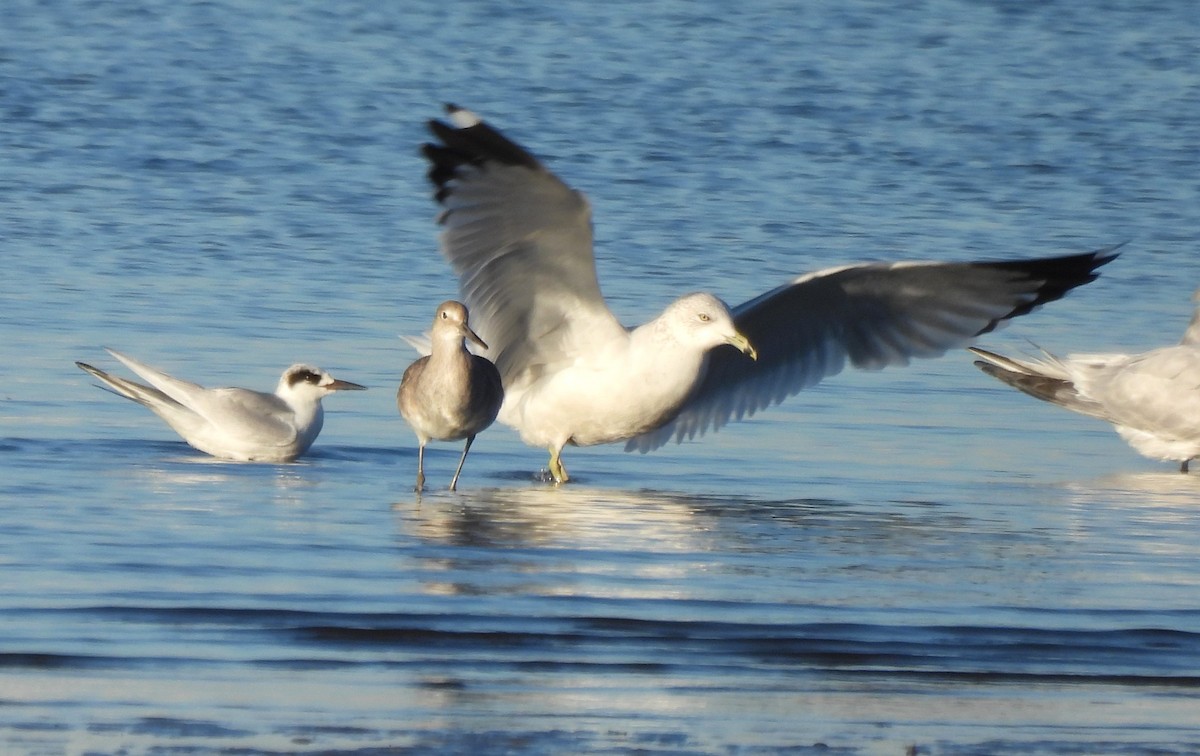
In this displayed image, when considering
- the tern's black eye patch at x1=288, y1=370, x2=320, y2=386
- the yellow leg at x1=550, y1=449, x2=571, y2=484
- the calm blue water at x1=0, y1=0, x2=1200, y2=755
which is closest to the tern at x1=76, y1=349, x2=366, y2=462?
the tern's black eye patch at x1=288, y1=370, x2=320, y2=386

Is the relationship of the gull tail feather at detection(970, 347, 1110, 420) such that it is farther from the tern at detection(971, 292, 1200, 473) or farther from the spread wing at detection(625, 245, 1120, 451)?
the spread wing at detection(625, 245, 1120, 451)

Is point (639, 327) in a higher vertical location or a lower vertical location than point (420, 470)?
higher

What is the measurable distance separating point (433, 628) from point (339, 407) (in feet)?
13.5

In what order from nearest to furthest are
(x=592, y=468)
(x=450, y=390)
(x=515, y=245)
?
(x=450, y=390)
(x=515, y=245)
(x=592, y=468)

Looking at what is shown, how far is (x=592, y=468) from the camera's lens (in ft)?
30.8

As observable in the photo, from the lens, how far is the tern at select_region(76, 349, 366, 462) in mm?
8922

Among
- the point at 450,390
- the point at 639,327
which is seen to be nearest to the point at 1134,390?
the point at 639,327

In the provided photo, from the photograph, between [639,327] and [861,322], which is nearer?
[639,327]

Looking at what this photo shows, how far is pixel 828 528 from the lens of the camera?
7.76 m

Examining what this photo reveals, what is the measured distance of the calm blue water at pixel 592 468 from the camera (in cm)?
540

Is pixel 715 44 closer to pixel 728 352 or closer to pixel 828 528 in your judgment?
pixel 728 352

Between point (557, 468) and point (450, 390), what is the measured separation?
2.21ft

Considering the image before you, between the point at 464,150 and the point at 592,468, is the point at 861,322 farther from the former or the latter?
the point at 464,150

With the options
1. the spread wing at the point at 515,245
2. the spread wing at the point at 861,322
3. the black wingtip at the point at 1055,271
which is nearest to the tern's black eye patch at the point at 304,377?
the spread wing at the point at 515,245
